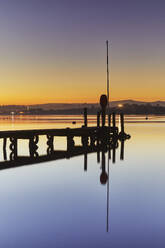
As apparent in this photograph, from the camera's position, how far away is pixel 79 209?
383 inches

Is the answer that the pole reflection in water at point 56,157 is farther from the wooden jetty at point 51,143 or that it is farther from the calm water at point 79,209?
the calm water at point 79,209

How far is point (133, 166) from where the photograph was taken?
1878cm

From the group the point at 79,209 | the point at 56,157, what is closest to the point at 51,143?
the point at 56,157

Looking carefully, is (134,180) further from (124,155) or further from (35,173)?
(124,155)

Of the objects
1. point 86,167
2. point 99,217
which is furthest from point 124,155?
point 99,217

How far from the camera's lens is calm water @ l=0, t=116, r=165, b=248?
→ 24.7 feet

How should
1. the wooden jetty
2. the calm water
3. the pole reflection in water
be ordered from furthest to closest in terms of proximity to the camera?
the wooden jetty
the pole reflection in water
the calm water

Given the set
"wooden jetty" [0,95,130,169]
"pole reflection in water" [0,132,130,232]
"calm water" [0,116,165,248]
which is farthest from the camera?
"wooden jetty" [0,95,130,169]

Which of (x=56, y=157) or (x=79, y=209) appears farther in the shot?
(x=56, y=157)

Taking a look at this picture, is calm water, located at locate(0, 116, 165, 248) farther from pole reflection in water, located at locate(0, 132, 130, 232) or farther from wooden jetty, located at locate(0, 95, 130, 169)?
wooden jetty, located at locate(0, 95, 130, 169)

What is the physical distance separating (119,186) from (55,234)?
5722 millimetres

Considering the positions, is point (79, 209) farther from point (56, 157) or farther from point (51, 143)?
point (51, 143)

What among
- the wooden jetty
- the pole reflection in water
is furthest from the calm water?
the wooden jetty

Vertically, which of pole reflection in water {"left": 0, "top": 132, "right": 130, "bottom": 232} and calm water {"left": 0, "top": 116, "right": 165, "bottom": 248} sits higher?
calm water {"left": 0, "top": 116, "right": 165, "bottom": 248}
